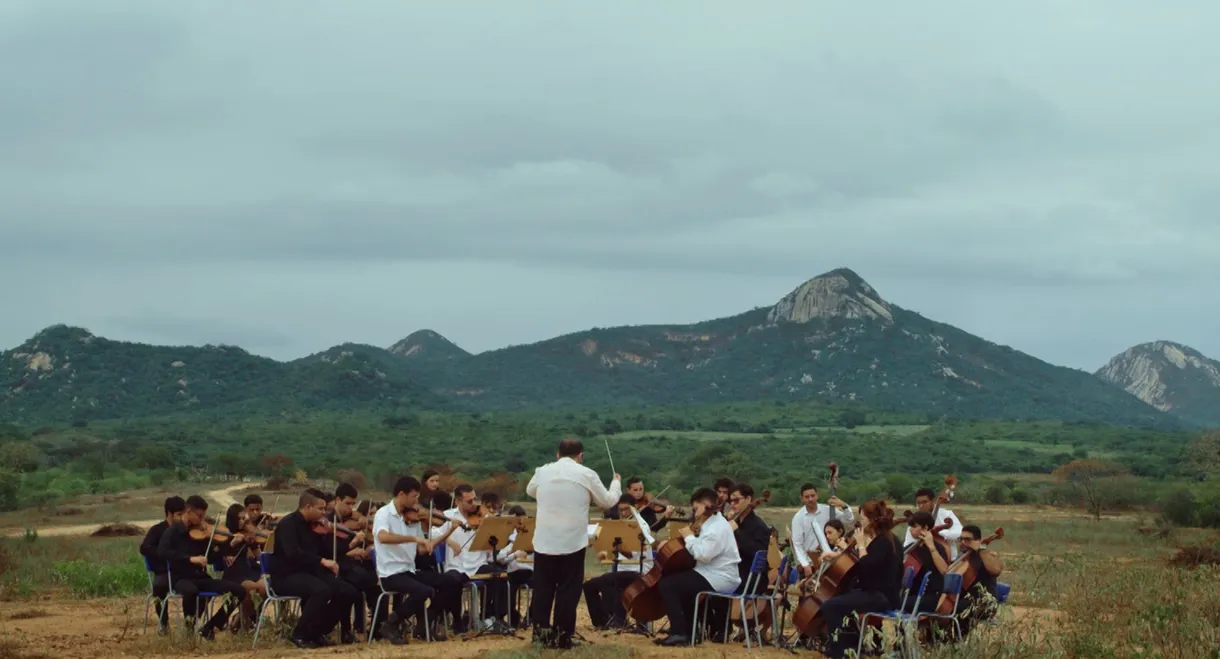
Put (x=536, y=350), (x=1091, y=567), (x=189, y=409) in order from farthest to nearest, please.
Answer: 1. (x=536, y=350)
2. (x=189, y=409)
3. (x=1091, y=567)

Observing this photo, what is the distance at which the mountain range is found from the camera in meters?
132

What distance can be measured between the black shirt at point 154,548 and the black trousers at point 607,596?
160 inches

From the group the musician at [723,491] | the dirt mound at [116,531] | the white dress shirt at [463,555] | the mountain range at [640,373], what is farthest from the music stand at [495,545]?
the mountain range at [640,373]

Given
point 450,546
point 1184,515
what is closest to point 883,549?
point 450,546

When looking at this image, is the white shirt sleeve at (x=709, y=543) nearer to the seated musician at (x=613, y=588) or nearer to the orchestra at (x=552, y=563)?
the orchestra at (x=552, y=563)

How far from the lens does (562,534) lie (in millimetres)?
12031

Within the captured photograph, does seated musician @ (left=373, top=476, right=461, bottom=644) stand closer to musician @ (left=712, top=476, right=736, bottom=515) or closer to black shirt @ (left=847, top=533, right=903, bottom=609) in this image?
musician @ (left=712, top=476, right=736, bottom=515)

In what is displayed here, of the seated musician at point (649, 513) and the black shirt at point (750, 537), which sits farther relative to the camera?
the seated musician at point (649, 513)

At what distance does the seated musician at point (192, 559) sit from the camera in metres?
12.8

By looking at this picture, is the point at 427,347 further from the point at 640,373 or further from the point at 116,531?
the point at 116,531

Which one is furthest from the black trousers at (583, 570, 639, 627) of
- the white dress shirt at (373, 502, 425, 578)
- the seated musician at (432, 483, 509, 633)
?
the white dress shirt at (373, 502, 425, 578)

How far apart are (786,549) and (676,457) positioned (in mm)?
58384

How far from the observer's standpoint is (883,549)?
1149 cm

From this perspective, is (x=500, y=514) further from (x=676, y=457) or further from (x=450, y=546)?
(x=676, y=457)
